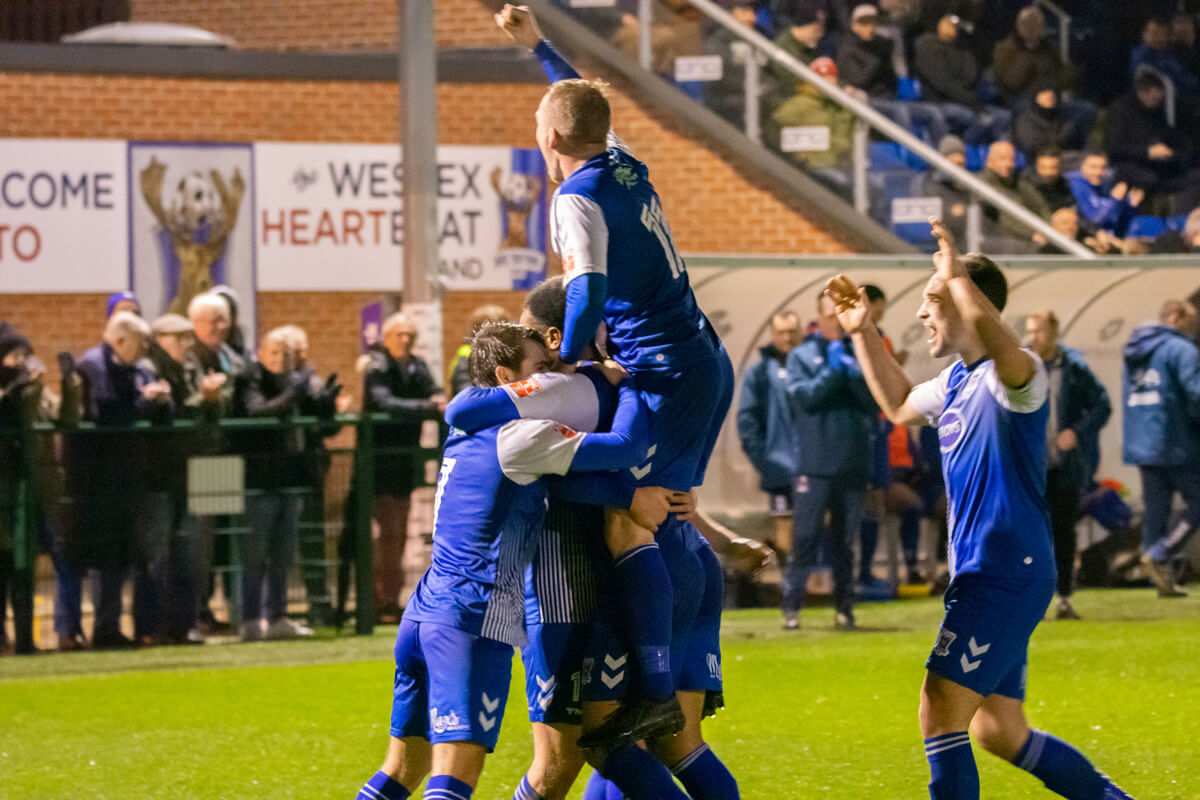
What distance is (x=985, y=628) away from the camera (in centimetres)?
553

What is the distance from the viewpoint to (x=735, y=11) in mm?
18234

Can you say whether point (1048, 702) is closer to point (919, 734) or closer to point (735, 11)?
point (919, 734)

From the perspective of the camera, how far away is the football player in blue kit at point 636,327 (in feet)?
17.6

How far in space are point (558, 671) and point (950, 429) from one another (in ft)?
4.73

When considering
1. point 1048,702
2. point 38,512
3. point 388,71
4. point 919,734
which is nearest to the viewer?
point 919,734

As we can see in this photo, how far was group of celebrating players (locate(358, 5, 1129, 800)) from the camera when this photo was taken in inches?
207

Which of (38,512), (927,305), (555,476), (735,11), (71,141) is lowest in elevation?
(38,512)

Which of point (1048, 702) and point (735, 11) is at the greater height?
point (735, 11)

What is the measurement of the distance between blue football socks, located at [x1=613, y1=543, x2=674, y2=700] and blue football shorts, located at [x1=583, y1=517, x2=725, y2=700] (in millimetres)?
60

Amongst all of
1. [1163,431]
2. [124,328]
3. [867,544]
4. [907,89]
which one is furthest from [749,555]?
[907,89]

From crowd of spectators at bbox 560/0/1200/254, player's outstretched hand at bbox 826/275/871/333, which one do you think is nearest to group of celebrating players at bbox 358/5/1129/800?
player's outstretched hand at bbox 826/275/871/333

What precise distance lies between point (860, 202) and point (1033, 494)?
1190 cm

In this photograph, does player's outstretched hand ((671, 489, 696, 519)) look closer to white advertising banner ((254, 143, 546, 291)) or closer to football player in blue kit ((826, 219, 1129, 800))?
football player in blue kit ((826, 219, 1129, 800))

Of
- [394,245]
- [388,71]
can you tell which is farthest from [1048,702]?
[388,71]
